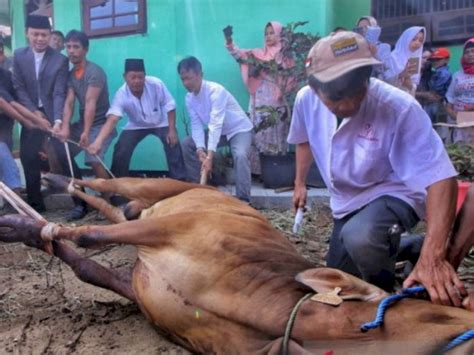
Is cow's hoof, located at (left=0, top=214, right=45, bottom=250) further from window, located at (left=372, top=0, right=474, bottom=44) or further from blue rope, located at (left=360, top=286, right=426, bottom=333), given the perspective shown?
window, located at (left=372, top=0, right=474, bottom=44)

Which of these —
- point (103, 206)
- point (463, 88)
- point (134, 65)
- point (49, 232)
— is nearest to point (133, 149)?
point (134, 65)

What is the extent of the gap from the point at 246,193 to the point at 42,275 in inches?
119

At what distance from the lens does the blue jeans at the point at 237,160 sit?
272 inches

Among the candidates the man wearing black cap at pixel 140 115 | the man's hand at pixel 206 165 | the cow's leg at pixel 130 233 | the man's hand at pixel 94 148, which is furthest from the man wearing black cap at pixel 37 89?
the cow's leg at pixel 130 233

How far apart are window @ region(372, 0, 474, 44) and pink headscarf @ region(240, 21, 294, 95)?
70.7 inches

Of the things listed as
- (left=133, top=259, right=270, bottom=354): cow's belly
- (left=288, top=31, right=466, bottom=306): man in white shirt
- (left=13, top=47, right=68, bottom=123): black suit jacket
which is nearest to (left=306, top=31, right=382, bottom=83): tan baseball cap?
(left=288, top=31, right=466, bottom=306): man in white shirt

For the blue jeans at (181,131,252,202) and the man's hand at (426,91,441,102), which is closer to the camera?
the blue jeans at (181,131,252,202)

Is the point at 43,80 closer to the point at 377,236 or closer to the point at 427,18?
the point at 377,236

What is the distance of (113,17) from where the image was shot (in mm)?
7773

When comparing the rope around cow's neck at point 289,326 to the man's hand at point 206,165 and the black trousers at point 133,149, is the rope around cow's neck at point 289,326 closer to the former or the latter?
the man's hand at point 206,165

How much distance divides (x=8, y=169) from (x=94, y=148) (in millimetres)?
960

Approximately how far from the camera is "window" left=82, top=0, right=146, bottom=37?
773cm

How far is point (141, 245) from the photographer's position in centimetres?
322

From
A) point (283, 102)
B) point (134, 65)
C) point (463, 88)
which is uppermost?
point (134, 65)
